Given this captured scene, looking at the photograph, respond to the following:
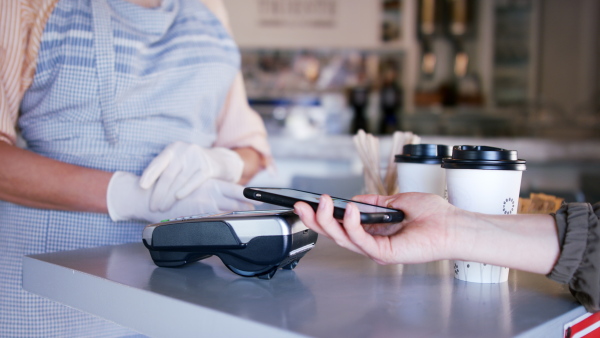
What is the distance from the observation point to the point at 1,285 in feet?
3.11

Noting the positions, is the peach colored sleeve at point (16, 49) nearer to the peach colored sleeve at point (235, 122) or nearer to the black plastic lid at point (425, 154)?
the peach colored sleeve at point (235, 122)

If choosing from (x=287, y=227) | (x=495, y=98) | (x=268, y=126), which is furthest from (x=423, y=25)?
(x=287, y=227)

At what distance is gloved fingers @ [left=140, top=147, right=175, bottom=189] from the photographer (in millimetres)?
896

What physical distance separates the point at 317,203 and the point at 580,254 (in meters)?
0.27

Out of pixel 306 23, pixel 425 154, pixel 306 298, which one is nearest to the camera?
pixel 306 298

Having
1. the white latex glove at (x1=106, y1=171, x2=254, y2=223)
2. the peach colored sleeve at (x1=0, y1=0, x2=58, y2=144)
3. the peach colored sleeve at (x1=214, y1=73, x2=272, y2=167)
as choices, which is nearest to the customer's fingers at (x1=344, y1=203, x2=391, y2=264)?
the white latex glove at (x1=106, y1=171, x2=254, y2=223)

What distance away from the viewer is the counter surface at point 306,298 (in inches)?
18.4

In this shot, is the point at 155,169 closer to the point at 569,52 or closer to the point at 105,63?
the point at 105,63

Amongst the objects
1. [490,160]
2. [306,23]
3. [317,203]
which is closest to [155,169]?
[317,203]

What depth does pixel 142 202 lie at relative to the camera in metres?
0.91

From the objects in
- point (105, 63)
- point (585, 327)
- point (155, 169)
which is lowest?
point (585, 327)

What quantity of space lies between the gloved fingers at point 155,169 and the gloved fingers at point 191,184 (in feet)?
0.14

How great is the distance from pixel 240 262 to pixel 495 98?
496cm

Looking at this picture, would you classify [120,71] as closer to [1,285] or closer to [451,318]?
[1,285]
